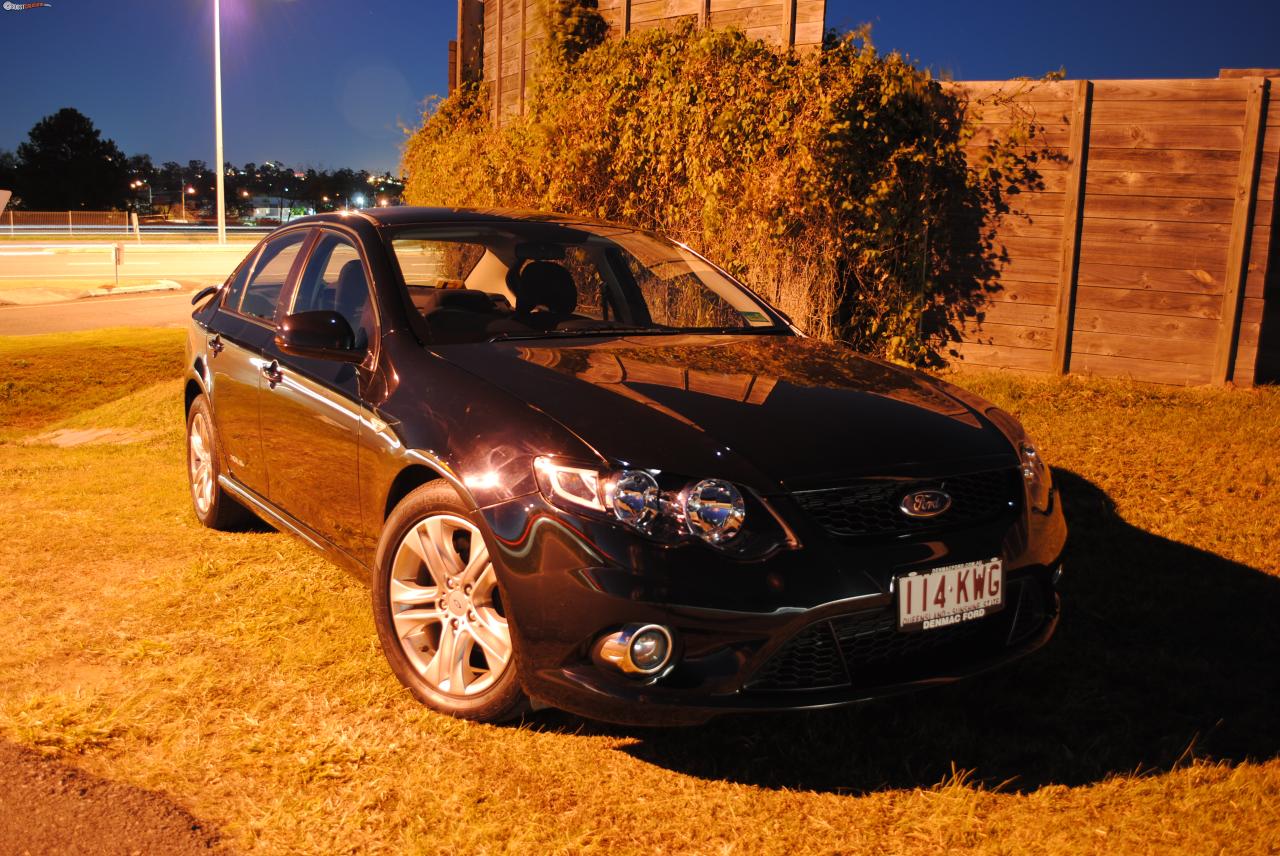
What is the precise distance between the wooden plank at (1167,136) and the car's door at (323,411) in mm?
6184

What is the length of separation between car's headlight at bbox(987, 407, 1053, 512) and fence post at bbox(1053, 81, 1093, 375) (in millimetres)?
5378

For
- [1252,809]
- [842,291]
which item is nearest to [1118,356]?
[842,291]

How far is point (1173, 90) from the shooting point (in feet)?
26.5

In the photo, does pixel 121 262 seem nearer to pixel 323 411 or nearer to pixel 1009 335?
pixel 1009 335

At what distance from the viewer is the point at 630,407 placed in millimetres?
3094

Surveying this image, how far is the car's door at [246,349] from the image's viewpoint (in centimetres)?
458

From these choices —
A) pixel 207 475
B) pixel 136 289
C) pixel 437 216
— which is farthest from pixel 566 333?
pixel 136 289

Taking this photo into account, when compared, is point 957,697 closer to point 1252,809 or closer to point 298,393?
point 1252,809

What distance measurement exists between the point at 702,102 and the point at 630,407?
6551 millimetres

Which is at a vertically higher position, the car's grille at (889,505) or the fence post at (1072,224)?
the fence post at (1072,224)

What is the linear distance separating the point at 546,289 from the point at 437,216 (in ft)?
1.78

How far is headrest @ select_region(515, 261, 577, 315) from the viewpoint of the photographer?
14.0 feet

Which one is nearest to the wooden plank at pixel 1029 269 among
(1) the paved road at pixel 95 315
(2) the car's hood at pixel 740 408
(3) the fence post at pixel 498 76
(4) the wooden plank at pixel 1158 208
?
(4) the wooden plank at pixel 1158 208

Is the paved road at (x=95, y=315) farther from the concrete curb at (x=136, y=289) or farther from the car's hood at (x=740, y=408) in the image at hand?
the car's hood at (x=740, y=408)
